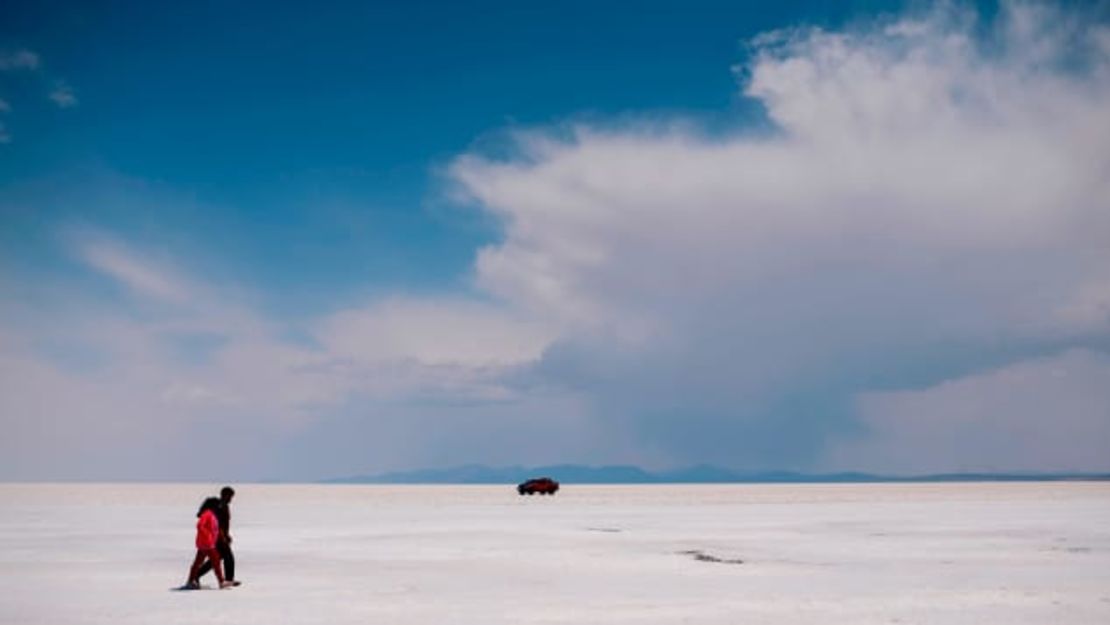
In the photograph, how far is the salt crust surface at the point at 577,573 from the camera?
609 inches

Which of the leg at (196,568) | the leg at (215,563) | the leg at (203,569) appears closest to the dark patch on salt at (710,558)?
the leg at (215,563)

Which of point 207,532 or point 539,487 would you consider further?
point 539,487

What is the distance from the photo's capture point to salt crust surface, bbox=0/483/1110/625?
50.7ft

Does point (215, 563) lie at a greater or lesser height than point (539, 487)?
lesser

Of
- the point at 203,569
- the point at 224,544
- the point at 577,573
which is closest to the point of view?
the point at 203,569

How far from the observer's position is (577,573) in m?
21.2

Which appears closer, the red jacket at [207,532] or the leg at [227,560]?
the red jacket at [207,532]

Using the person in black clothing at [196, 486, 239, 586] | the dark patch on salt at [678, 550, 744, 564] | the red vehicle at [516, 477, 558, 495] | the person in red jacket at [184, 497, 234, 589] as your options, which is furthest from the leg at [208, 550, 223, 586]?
the red vehicle at [516, 477, 558, 495]

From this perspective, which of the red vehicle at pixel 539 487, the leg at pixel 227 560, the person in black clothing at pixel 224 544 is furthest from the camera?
the red vehicle at pixel 539 487

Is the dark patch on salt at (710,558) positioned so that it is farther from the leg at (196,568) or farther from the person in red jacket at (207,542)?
the leg at (196,568)

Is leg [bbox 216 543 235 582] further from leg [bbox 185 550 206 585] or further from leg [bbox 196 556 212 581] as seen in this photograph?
leg [bbox 185 550 206 585]

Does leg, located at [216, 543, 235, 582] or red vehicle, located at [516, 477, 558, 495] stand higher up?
red vehicle, located at [516, 477, 558, 495]

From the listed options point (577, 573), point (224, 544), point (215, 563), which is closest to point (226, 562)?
point (224, 544)

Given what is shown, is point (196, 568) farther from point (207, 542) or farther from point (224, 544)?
point (224, 544)
